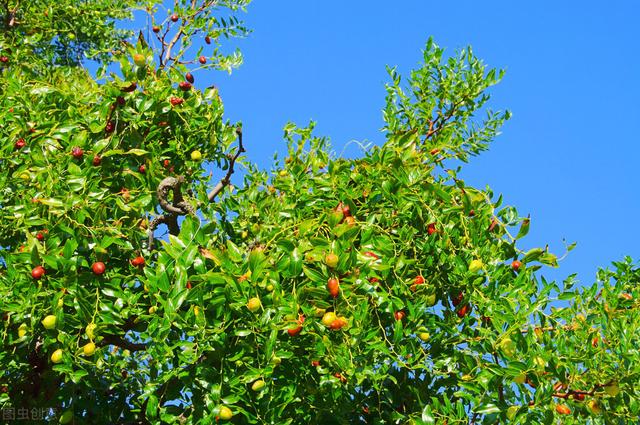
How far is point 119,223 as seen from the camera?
4.44m

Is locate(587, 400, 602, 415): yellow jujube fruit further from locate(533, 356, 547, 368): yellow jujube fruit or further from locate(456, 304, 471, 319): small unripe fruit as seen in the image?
locate(456, 304, 471, 319): small unripe fruit

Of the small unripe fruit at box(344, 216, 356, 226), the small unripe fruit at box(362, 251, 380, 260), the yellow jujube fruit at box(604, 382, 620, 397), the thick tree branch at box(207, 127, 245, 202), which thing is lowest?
the yellow jujube fruit at box(604, 382, 620, 397)

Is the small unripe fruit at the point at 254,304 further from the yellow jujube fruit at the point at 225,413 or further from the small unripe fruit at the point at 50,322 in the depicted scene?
the small unripe fruit at the point at 50,322

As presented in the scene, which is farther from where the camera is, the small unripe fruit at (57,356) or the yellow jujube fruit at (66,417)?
the yellow jujube fruit at (66,417)

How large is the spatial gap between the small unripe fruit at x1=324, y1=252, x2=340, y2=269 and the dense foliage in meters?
0.01

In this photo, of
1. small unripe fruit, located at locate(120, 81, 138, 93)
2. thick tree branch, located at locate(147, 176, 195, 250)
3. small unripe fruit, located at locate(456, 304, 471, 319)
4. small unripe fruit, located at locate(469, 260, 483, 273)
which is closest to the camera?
small unripe fruit, located at locate(469, 260, 483, 273)

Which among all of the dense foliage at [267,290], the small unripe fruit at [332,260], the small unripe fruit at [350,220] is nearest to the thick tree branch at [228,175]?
the dense foliage at [267,290]

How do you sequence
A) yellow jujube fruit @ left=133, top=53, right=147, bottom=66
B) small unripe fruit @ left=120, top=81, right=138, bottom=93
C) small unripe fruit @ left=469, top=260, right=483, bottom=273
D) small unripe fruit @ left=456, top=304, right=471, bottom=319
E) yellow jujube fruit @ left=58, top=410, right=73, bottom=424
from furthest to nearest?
yellow jujube fruit @ left=133, top=53, right=147, bottom=66
small unripe fruit @ left=120, top=81, right=138, bottom=93
yellow jujube fruit @ left=58, top=410, right=73, bottom=424
small unripe fruit @ left=456, top=304, right=471, bottom=319
small unripe fruit @ left=469, top=260, right=483, bottom=273

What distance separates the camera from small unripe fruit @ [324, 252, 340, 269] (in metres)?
3.72

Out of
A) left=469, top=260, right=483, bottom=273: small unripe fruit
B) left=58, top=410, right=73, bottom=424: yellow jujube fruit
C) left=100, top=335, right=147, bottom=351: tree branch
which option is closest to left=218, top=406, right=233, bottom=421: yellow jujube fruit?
left=100, top=335, right=147, bottom=351: tree branch

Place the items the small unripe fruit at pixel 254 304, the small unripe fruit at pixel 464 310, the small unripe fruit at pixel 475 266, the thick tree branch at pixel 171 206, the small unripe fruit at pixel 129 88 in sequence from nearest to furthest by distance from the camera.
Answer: the small unripe fruit at pixel 254 304
the small unripe fruit at pixel 475 266
the small unripe fruit at pixel 464 310
the thick tree branch at pixel 171 206
the small unripe fruit at pixel 129 88

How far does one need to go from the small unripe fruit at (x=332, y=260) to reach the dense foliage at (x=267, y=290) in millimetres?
15

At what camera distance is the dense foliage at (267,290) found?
3.79 m

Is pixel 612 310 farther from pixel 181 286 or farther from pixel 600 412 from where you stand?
pixel 181 286
